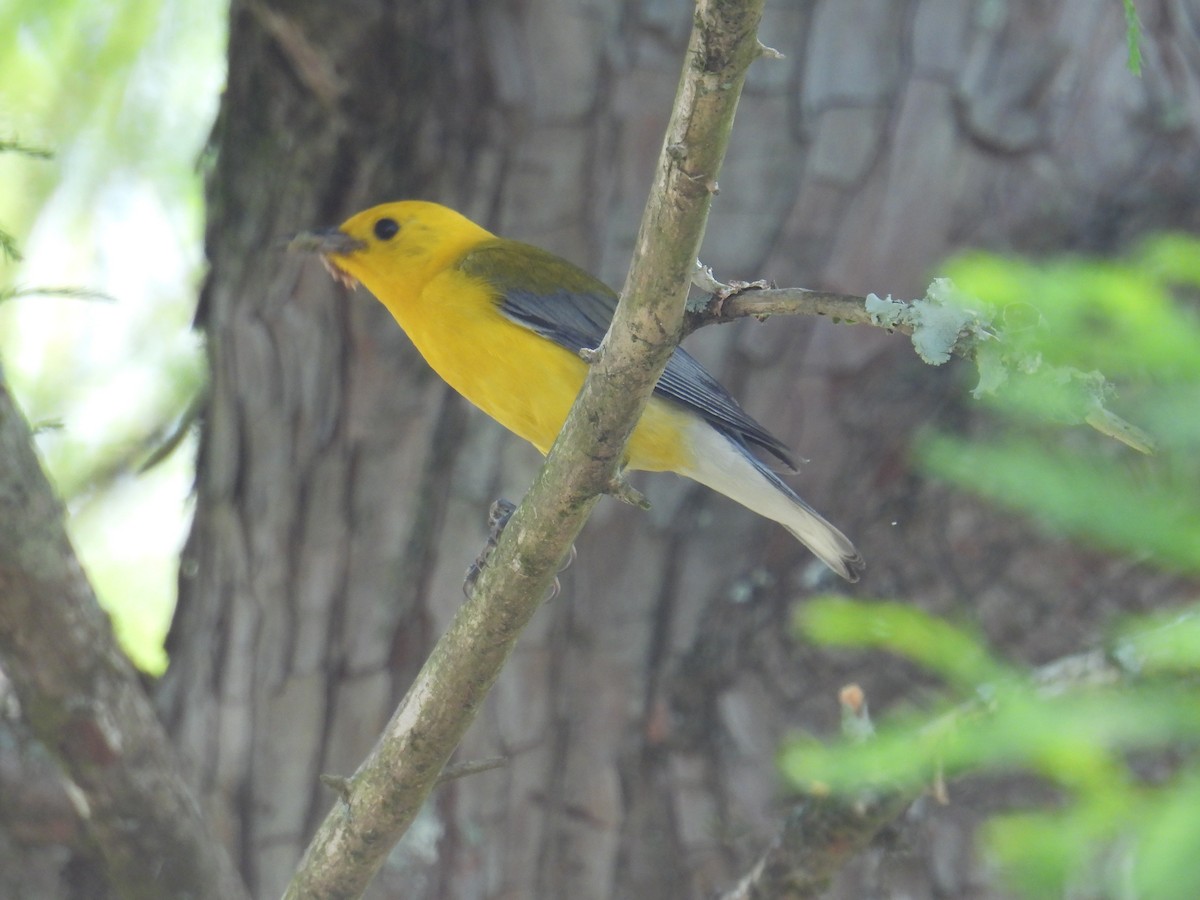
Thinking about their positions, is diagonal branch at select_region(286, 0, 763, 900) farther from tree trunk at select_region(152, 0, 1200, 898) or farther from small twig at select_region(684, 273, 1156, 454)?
tree trunk at select_region(152, 0, 1200, 898)

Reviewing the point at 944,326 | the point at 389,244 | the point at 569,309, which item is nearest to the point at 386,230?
the point at 389,244

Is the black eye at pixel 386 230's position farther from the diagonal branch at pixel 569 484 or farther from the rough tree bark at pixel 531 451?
the diagonal branch at pixel 569 484

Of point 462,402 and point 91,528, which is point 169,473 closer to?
point 91,528

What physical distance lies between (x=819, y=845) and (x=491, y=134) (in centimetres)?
264

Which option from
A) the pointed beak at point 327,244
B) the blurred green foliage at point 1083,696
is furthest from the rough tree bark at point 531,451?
the blurred green foliage at point 1083,696

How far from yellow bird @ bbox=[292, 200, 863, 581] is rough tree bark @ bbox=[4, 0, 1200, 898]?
310 millimetres

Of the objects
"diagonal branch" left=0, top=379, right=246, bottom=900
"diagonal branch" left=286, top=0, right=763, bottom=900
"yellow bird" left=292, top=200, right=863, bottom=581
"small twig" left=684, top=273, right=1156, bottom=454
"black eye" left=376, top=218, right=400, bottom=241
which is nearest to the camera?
"small twig" left=684, top=273, right=1156, bottom=454

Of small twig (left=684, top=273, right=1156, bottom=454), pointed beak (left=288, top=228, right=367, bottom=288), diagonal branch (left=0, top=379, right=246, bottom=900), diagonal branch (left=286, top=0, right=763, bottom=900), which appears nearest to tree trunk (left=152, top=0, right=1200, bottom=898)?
pointed beak (left=288, top=228, right=367, bottom=288)

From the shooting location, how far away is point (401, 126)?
14.3 feet

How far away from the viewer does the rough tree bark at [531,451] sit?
398cm

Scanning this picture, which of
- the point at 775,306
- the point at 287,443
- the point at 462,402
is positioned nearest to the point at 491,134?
the point at 462,402

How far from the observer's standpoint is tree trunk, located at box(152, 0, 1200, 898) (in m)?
3.98

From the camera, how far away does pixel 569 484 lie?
7.22 feet

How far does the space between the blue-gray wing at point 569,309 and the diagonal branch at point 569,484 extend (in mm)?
1411
